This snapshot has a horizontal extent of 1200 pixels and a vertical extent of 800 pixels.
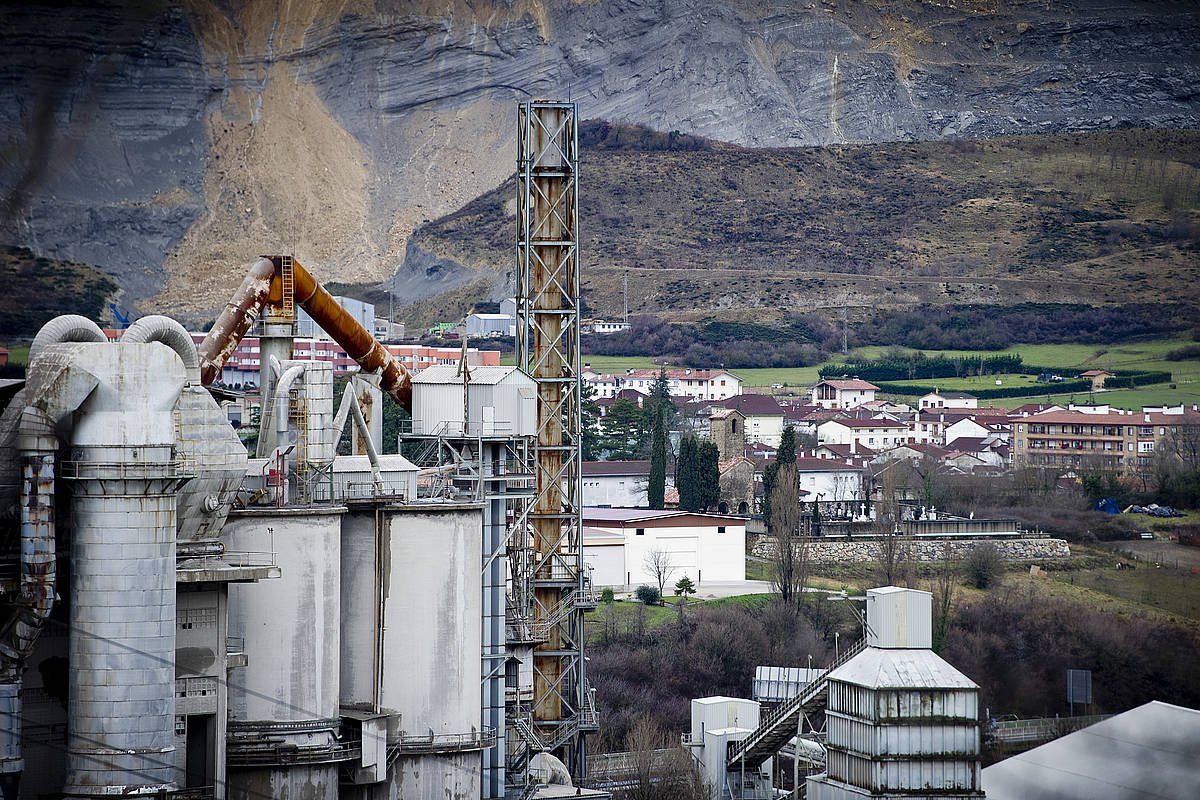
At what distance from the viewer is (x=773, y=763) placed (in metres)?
42.3

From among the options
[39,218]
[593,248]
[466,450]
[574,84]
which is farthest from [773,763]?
[574,84]

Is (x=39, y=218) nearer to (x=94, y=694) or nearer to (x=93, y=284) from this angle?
(x=93, y=284)

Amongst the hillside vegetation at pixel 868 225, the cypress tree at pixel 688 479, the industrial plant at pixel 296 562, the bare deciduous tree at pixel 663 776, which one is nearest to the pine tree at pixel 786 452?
the cypress tree at pixel 688 479

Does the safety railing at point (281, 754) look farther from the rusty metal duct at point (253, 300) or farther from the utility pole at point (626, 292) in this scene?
the utility pole at point (626, 292)

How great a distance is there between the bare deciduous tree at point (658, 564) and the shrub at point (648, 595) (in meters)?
1.84

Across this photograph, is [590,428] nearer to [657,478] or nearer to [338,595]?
[657,478]

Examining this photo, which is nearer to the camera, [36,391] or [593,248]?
[36,391]

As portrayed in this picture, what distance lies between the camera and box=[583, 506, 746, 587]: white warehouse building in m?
69.4

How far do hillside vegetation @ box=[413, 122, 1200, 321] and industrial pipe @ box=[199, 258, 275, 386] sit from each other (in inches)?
4534

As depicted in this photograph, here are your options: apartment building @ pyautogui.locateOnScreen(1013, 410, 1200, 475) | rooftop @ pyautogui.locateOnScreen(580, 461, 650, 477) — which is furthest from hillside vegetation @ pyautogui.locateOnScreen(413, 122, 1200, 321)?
rooftop @ pyautogui.locateOnScreen(580, 461, 650, 477)

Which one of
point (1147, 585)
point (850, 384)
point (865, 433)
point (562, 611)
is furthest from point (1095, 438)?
point (562, 611)

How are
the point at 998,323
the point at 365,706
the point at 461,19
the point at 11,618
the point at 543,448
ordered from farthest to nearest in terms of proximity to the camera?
the point at 461,19 < the point at 998,323 < the point at 543,448 < the point at 365,706 < the point at 11,618

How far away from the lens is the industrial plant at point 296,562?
2627 cm

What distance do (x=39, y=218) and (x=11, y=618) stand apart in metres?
82.9
